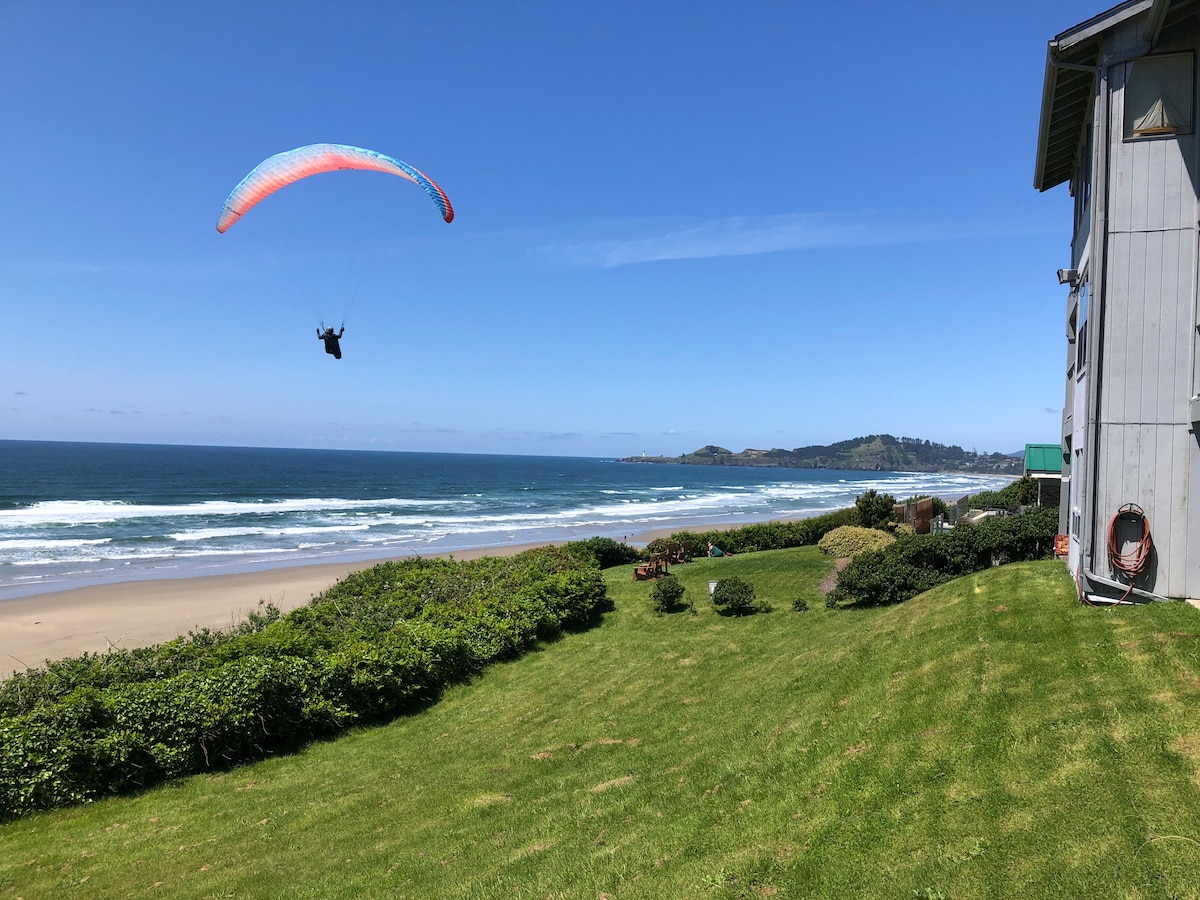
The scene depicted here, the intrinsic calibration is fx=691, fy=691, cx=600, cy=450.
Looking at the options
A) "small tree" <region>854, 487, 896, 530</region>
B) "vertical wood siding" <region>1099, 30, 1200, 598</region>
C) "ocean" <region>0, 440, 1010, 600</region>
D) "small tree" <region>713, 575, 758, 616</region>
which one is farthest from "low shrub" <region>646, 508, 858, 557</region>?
"vertical wood siding" <region>1099, 30, 1200, 598</region>

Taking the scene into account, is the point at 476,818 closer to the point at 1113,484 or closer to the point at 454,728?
the point at 454,728

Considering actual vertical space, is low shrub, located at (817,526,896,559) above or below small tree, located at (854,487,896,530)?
below

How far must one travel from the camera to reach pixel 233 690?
10.8 meters

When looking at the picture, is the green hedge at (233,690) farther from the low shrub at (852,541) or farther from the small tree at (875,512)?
the small tree at (875,512)

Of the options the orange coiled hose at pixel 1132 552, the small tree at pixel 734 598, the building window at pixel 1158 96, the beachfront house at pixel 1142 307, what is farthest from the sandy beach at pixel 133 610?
the building window at pixel 1158 96

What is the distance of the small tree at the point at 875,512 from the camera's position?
26594 mm

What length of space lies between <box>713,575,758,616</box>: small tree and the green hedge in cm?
424

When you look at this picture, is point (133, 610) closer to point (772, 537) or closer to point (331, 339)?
point (331, 339)

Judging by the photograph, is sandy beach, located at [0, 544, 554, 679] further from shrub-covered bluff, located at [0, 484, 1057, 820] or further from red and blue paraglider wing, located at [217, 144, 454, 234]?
red and blue paraglider wing, located at [217, 144, 454, 234]

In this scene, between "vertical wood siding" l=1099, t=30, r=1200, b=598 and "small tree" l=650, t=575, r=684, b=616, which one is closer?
"vertical wood siding" l=1099, t=30, r=1200, b=598

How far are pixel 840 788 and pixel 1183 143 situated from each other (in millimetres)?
8575

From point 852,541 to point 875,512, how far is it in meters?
4.81

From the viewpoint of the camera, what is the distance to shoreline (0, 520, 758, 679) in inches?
806

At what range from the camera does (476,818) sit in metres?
7.93
